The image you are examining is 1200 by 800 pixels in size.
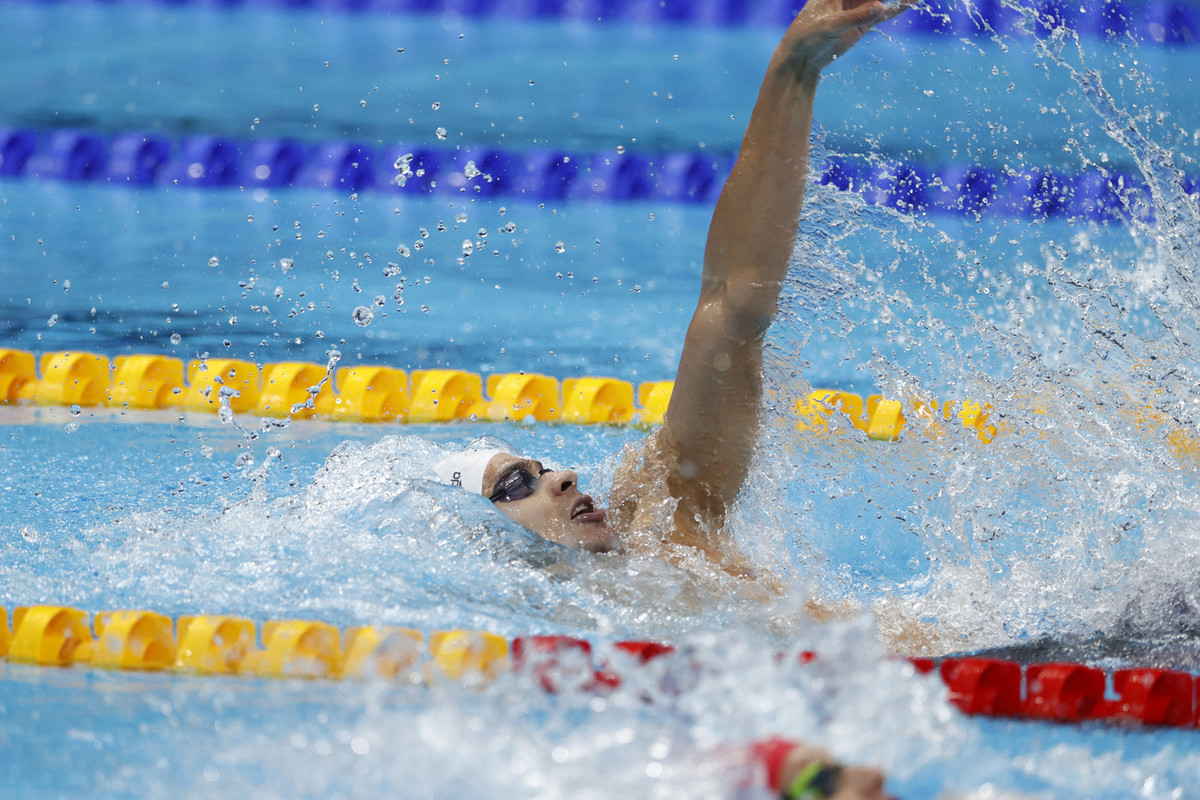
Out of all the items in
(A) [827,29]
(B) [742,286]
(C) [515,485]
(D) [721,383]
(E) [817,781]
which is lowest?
(C) [515,485]

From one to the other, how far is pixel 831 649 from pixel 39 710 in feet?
3.77

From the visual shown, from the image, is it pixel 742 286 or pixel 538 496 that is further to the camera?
pixel 538 496


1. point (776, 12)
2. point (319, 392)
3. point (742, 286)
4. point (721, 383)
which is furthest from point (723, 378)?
point (776, 12)

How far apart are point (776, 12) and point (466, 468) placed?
234 inches

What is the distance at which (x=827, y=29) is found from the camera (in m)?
1.93

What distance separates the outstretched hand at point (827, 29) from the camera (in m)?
1.87

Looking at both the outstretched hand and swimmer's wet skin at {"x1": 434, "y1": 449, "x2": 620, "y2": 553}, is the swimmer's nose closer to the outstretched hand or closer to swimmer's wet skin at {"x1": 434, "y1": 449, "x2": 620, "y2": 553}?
swimmer's wet skin at {"x1": 434, "y1": 449, "x2": 620, "y2": 553}

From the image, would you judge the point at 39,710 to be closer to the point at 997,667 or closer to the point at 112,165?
the point at 997,667

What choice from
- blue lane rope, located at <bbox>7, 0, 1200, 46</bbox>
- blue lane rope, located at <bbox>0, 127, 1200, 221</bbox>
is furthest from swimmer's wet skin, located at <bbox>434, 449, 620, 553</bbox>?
blue lane rope, located at <bbox>7, 0, 1200, 46</bbox>

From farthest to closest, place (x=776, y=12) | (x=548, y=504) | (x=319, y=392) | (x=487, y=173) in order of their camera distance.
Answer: (x=776, y=12) → (x=487, y=173) → (x=319, y=392) → (x=548, y=504)

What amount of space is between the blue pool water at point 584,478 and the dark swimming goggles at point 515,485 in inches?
2.1

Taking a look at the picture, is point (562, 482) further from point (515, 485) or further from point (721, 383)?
point (721, 383)

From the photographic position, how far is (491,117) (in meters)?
7.02

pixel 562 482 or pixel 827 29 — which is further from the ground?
pixel 827 29
